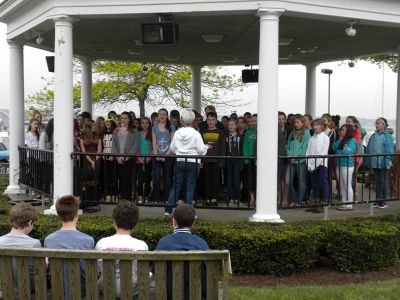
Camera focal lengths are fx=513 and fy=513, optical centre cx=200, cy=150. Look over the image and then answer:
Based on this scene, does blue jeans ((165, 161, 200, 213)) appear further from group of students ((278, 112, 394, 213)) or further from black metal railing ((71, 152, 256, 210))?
group of students ((278, 112, 394, 213))

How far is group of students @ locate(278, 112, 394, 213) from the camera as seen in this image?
892 centimetres

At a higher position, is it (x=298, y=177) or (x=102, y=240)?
(x=298, y=177)

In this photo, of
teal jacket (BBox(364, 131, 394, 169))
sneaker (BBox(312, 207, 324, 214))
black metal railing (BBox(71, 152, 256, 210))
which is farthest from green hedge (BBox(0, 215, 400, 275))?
teal jacket (BBox(364, 131, 394, 169))

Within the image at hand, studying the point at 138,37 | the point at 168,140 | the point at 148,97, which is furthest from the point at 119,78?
the point at 168,140

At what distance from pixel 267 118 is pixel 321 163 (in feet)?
5.94

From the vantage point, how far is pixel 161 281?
3.78m

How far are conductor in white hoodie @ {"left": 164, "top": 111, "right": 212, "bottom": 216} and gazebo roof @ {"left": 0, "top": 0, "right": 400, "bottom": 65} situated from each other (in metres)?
1.90

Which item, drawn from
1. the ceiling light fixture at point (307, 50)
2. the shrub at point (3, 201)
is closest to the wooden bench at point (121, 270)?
the shrub at point (3, 201)

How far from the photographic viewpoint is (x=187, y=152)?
8.29 meters

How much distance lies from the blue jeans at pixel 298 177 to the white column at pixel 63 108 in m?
3.72

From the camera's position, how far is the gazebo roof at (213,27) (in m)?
8.17

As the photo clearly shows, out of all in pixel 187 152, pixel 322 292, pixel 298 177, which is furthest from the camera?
pixel 298 177

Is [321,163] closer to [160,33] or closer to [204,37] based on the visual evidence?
[160,33]

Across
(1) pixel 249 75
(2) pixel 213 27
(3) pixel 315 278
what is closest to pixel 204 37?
(2) pixel 213 27
